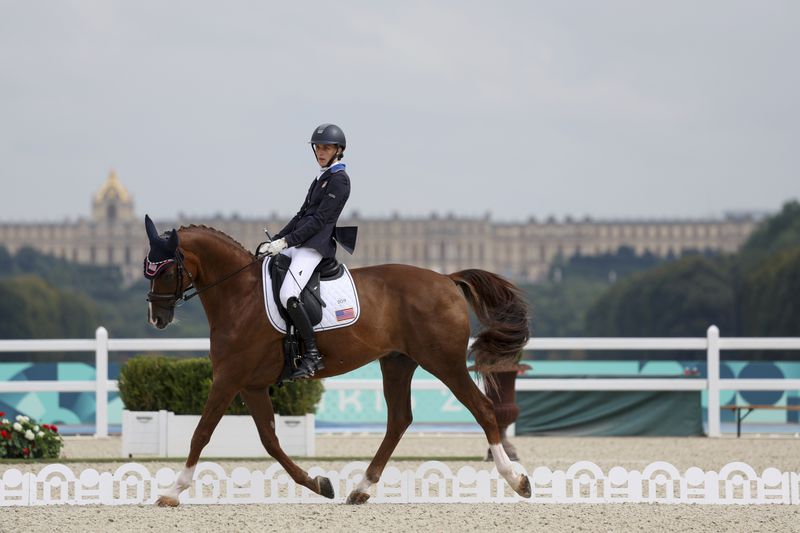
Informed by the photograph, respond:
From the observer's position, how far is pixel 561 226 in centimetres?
16988

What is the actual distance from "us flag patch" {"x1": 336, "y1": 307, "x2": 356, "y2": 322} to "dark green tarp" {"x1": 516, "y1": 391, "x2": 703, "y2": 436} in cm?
838

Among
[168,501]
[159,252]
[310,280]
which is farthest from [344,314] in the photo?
[168,501]

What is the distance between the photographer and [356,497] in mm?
9148

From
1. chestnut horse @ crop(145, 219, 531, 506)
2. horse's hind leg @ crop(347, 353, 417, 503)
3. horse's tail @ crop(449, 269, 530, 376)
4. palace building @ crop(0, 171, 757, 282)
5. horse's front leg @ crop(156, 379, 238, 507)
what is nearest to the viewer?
→ horse's front leg @ crop(156, 379, 238, 507)

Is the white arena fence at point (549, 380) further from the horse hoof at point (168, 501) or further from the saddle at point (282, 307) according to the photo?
the horse hoof at point (168, 501)

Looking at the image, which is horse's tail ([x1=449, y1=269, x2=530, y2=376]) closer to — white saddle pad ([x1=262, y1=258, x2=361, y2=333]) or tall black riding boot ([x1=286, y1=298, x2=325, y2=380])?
white saddle pad ([x1=262, y1=258, x2=361, y2=333])

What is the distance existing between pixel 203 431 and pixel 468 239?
515 ft

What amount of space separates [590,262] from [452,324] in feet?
442

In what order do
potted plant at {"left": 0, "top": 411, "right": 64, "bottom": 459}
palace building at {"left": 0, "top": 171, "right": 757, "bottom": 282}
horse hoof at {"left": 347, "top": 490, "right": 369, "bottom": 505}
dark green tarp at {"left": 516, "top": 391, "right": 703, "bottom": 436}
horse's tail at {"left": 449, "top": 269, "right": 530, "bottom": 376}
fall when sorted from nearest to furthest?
1. horse hoof at {"left": 347, "top": 490, "right": 369, "bottom": 505}
2. horse's tail at {"left": 449, "top": 269, "right": 530, "bottom": 376}
3. potted plant at {"left": 0, "top": 411, "right": 64, "bottom": 459}
4. dark green tarp at {"left": 516, "top": 391, "right": 703, "bottom": 436}
5. palace building at {"left": 0, "top": 171, "right": 757, "bottom": 282}

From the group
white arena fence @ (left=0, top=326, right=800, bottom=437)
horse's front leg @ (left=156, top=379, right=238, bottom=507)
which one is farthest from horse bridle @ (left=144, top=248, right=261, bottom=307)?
white arena fence @ (left=0, top=326, right=800, bottom=437)

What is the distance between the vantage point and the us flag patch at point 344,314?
9086 mm

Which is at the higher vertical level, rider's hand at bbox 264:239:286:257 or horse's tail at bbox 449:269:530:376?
rider's hand at bbox 264:239:286:257

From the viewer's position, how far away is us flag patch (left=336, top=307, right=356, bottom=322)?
9.09 metres

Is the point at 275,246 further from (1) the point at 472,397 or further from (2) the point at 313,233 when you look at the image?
(1) the point at 472,397
